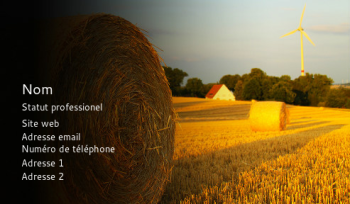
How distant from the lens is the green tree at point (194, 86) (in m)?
42.8

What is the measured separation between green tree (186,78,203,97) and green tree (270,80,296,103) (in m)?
11.8

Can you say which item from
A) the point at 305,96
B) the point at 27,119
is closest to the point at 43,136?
the point at 27,119

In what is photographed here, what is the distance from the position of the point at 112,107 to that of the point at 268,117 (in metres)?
9.87

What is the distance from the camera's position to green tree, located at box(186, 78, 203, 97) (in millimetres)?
42794

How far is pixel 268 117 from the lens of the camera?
11758 mm

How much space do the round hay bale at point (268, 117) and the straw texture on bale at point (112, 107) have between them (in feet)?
28.8

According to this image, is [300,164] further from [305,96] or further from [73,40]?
[305,96]

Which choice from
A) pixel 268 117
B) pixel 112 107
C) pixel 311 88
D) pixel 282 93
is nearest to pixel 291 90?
pixel 282 93

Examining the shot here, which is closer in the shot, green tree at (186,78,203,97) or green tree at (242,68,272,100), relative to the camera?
green tree at (186,78,203,97)

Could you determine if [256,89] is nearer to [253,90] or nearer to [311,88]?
[253,90]

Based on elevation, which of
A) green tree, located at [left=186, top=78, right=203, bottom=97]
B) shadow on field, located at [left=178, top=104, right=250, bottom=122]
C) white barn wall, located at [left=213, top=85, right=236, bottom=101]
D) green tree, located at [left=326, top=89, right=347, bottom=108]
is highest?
green tree, located at [left=186, top=78, right=203, bottom=97]

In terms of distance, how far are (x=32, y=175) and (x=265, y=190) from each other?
2684mm

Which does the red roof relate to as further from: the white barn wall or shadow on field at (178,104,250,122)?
shadow on field at (178,104,250,122)

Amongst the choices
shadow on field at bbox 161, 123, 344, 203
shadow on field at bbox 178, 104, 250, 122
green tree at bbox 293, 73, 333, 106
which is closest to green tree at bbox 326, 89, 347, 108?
green tree at bbox 293, 73, 333, 106
